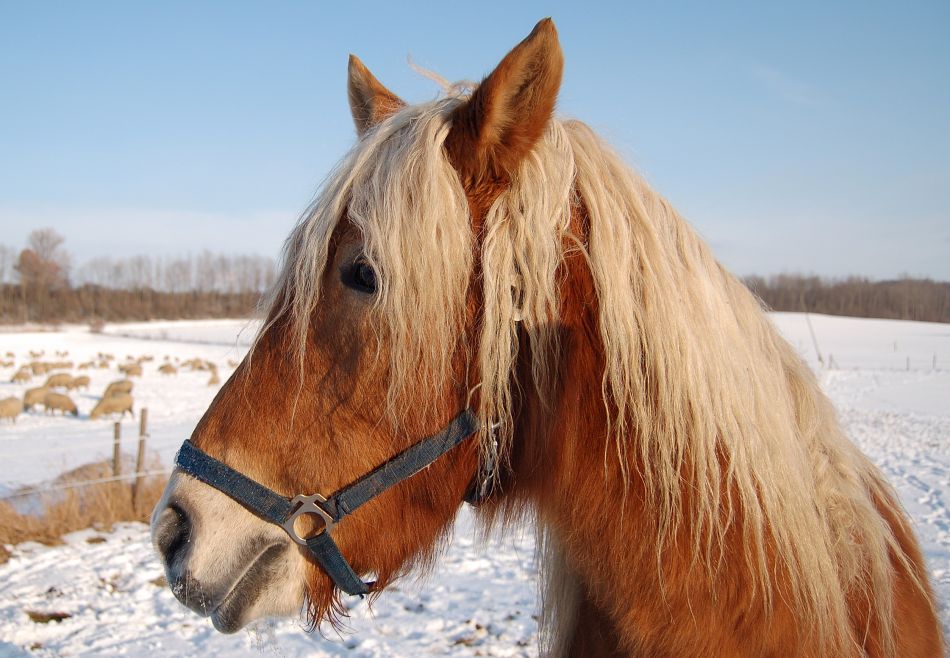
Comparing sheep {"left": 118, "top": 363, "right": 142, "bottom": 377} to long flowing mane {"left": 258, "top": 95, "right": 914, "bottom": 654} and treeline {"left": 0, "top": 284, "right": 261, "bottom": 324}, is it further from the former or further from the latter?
treeline {"left": 0, "top": 284, "right": 261, "bottom": 324}

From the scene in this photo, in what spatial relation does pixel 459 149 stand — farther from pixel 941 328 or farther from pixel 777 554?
pixel 941 328

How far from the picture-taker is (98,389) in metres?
24.1

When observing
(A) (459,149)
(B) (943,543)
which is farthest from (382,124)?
(B) (943,543)

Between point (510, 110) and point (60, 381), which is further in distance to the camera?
point (60, 381)

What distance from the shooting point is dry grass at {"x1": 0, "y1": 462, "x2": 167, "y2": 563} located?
22.2 ft

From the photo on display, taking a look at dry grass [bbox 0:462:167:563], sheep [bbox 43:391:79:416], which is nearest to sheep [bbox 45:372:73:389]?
sheep [bbox 43:391:79:416]

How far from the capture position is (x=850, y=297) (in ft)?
180

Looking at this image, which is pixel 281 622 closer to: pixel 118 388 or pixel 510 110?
pixel 510 110

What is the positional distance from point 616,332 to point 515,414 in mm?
326

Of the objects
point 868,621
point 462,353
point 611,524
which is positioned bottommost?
point 868,621

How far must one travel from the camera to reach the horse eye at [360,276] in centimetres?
143

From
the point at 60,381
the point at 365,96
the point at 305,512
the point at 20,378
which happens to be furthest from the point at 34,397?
the point at 305,512

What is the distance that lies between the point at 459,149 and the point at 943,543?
7566 millimetres

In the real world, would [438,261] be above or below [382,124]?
below
